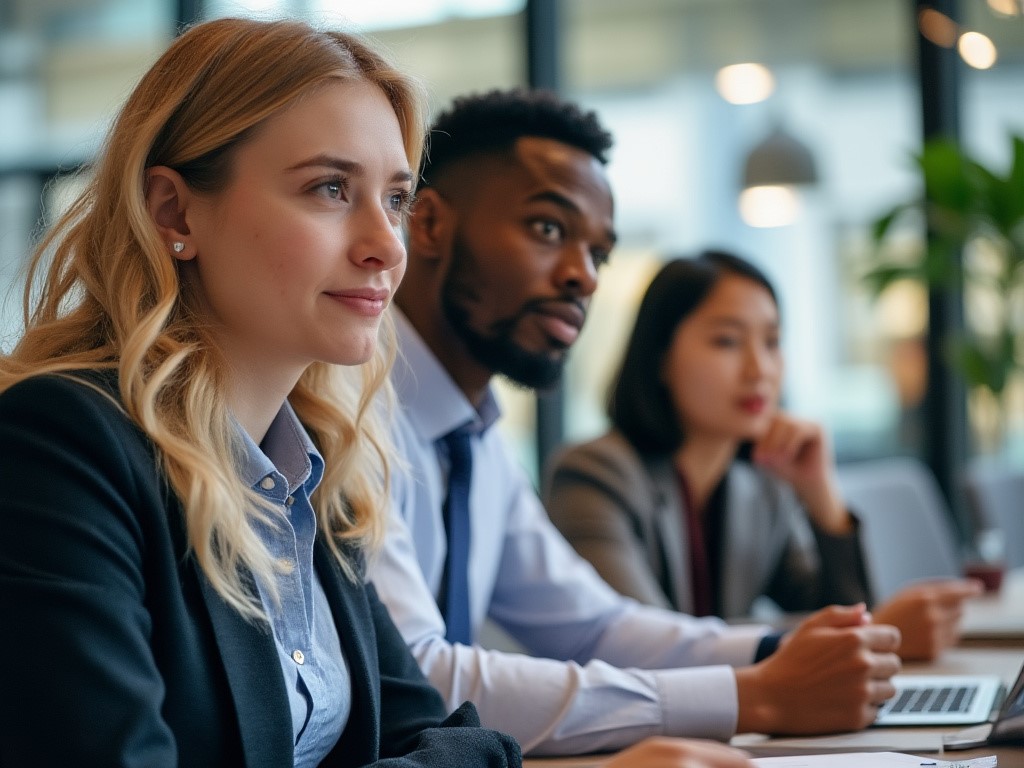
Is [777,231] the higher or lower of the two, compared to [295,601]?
higher

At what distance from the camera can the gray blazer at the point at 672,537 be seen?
8.16 feet

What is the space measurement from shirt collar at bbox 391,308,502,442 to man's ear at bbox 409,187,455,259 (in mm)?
134

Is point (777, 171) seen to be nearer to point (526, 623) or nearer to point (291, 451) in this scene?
point (526, 623)

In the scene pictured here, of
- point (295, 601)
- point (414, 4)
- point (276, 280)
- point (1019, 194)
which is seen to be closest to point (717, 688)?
point (295, 601)

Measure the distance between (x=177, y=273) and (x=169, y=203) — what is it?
0.24 feet

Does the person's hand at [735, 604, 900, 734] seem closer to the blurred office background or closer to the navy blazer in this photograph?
the navy blazer

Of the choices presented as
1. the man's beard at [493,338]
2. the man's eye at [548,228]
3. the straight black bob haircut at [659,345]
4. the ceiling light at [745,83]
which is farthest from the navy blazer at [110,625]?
the ceiling light at [745,83]

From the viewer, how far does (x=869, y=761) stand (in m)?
1.27

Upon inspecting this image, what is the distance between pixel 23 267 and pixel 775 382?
1.77m

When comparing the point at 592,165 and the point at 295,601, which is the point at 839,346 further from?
the point at 295,601

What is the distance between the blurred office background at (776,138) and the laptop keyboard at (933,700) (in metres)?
3.14

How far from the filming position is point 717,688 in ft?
5.11

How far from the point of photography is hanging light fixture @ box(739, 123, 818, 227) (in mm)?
4824

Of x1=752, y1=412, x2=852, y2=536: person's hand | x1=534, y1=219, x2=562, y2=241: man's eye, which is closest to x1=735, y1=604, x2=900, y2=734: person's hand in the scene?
x1=534, y1=219, x2=562, y2=241: man's eye
